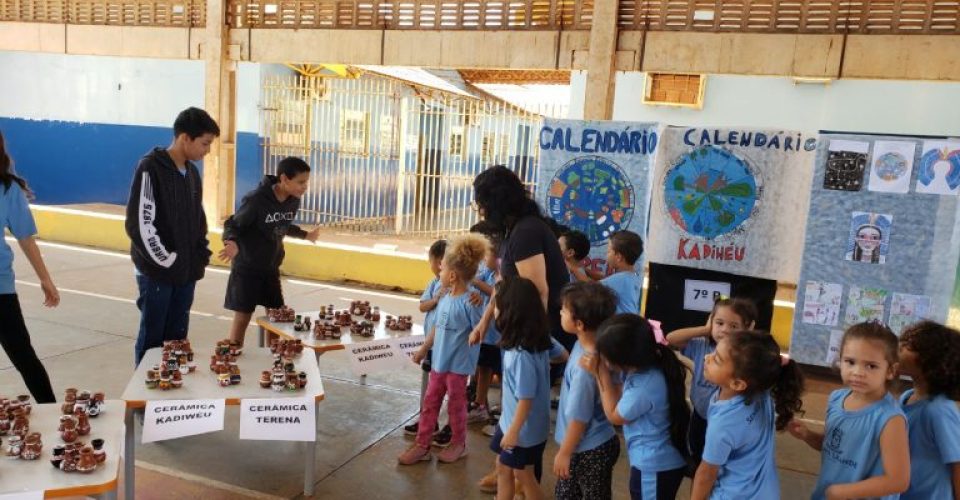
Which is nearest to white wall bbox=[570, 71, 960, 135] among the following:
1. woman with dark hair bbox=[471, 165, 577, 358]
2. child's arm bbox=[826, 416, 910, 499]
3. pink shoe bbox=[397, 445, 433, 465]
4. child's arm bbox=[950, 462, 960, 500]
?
woman with dark hair bbox=[471, 165, 577, 358]

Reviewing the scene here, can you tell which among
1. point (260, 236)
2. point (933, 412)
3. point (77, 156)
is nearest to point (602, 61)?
point (260, 236)

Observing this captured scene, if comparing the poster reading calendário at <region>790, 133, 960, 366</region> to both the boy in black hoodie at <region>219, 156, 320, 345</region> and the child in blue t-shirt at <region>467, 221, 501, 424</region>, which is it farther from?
the boy in black hoodie at <region>219, 156, 320, 345</region>

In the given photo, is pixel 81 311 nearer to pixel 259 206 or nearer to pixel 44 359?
pixel 44 359

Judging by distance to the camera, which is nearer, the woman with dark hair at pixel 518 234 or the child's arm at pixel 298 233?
the woman with dark hair at pixel 518 234

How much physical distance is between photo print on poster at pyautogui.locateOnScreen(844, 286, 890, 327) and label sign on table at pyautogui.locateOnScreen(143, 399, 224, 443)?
4.42 metres

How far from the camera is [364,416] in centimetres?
441

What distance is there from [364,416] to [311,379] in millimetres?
1227

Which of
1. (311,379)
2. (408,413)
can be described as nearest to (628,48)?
(408,413)

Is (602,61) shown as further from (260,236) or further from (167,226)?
(167,226)

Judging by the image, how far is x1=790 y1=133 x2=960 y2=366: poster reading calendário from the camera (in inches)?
197

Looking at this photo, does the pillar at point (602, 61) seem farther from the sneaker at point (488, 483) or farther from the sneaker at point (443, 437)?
the sneaker at point (488, 483)

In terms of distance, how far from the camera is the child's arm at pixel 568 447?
8.30ft

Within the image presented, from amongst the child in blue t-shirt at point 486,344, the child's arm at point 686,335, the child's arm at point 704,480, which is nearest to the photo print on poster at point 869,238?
the child's arm at point 686,335

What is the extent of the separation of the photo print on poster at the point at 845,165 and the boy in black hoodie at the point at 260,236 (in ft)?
12.0
